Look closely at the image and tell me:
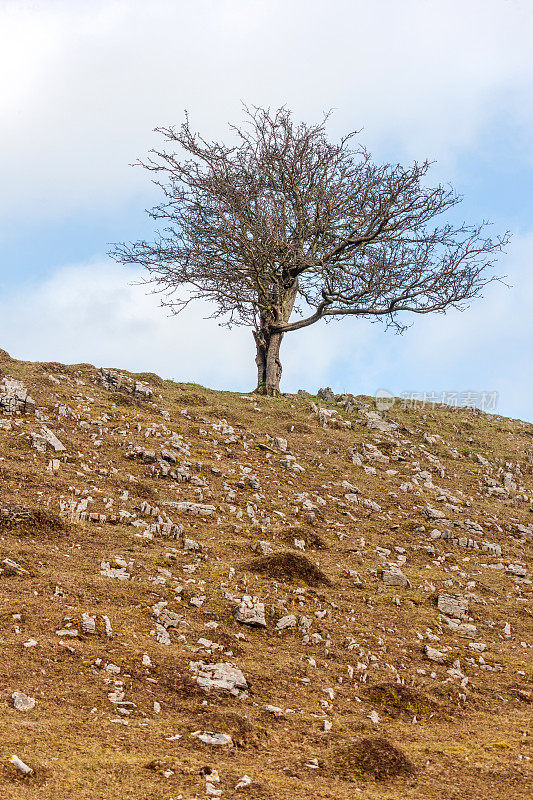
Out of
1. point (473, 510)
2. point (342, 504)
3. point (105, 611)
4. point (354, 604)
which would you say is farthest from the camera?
point (473, 510)

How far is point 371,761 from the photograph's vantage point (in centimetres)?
655

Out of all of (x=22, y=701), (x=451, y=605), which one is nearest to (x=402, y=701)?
(x=451, y=605)

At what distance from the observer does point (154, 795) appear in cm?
548

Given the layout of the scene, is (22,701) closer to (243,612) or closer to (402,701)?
(243,612)

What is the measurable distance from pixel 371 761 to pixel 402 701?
1918 millimetres

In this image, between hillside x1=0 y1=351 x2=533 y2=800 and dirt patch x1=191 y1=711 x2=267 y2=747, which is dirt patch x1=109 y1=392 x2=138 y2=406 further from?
dirt patch x1=191 y1=711 x2=267 y2=747

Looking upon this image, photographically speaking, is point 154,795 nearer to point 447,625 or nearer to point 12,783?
point 12,783

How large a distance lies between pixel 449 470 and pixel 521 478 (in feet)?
9.37

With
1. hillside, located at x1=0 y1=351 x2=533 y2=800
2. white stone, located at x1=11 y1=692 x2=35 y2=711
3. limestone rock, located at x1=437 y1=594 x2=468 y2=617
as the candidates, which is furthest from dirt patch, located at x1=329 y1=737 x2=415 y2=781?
limestone rock, located at x1=437 y1=594 x2=468 y2=617

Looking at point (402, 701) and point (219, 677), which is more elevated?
point (219, 677)

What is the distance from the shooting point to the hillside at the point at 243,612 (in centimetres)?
631

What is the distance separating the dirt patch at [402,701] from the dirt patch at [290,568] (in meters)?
Answer: 2.95

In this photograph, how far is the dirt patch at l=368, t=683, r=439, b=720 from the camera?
815 centimetres

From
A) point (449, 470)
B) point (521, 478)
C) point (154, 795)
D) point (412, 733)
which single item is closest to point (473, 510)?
point (449, 470)
